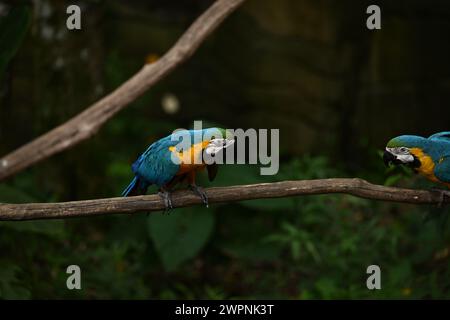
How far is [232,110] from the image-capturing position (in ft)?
20.7

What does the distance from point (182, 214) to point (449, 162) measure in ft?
7.13

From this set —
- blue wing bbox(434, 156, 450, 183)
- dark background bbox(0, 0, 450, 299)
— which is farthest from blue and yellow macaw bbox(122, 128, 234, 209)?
dark background bbox(0, 0, 450, 299)

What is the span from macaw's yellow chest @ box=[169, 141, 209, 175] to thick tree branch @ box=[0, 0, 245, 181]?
4.73 ft

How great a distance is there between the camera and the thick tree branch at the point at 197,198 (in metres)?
2.66

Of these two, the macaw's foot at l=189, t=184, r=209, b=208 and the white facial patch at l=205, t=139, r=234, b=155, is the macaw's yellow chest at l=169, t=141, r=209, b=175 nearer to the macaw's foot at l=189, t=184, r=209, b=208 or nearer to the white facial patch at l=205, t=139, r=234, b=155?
the white facial patch at l=205, t=139, r=234, b=155

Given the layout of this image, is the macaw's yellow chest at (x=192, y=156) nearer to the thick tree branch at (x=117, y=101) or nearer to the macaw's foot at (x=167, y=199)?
the macaw's foot at (x=167, y=199)

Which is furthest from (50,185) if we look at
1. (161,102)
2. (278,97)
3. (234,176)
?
(278,97)

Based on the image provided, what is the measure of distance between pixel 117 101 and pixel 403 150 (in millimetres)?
1894

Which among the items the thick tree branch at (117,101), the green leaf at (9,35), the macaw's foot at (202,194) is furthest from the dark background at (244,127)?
the macaw's foot at (202,194)

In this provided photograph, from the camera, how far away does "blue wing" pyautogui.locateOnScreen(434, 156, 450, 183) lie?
2691 mm

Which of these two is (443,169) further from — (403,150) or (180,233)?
(180,233)

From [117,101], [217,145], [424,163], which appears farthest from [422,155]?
[117,101]

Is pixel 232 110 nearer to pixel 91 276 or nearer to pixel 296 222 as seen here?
pixel 296 222
